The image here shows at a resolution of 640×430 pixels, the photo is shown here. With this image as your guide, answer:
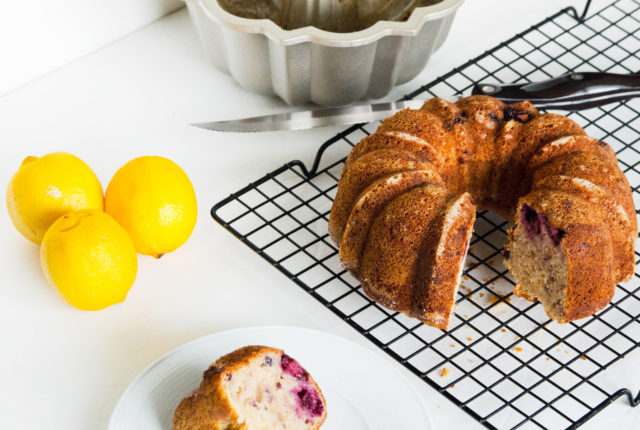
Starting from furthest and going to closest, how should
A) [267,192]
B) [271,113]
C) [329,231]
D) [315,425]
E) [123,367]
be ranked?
[271,113] < [267,192] < [329,231] < [123,367] < [315,425]

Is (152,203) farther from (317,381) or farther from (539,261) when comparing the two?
(539,261)

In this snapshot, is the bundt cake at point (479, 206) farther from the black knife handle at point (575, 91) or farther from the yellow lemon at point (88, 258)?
the yellow lemon at point (88, 258)

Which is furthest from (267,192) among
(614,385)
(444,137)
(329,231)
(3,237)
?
(614,385)

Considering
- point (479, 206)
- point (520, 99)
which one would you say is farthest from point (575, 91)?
point (479, 206)

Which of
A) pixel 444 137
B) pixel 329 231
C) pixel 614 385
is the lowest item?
pixel 614 385

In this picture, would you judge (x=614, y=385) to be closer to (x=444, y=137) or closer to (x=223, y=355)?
(x=444, y=137)

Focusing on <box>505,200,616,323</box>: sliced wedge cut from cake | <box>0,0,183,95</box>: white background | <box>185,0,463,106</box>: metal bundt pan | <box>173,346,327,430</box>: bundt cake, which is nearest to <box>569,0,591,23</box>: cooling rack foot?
<box>185,0,463,106</box>: metal bundt pan

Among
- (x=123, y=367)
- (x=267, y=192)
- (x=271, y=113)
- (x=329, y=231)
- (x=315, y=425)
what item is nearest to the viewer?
(x=315, y=425)
